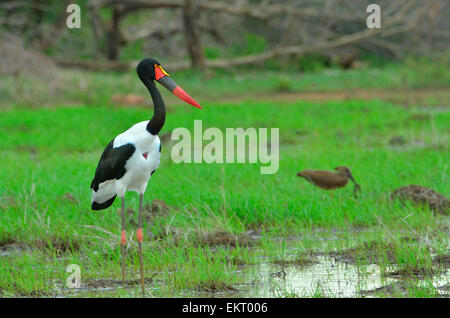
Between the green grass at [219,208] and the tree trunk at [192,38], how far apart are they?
7.65 m

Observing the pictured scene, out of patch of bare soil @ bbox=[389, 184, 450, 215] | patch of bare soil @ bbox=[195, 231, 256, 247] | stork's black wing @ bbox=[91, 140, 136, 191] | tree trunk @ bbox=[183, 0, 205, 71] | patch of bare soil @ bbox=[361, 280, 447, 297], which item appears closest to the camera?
patch of bare soil @ bbox=[361, 280, 447, 297]

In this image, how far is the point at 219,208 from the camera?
22.4 ft

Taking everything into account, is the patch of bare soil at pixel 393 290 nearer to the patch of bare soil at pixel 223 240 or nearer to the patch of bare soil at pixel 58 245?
the patch of bare soil at pixel 223 240

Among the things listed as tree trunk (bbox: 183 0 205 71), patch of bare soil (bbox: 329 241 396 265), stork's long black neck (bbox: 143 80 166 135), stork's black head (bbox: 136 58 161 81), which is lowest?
patch of bare soil (bbox: 329 241 396 265)

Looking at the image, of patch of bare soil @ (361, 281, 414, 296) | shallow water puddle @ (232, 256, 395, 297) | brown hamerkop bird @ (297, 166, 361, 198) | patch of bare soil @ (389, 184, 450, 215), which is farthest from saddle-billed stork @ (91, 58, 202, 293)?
patch of bare soil @ (389, 184, 450, 215)

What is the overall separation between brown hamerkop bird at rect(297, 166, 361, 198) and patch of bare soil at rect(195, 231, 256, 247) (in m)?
1.27

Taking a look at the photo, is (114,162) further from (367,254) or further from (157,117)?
(367,254)

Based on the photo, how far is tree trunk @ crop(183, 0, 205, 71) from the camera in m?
19.7

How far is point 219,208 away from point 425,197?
1800 mm

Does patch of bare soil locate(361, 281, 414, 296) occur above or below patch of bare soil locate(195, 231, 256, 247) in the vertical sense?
below

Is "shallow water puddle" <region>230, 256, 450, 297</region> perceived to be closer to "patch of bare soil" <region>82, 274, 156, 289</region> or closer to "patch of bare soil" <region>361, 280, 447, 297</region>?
"patch of bare soil" <region>361, 280, 447, 297</region>

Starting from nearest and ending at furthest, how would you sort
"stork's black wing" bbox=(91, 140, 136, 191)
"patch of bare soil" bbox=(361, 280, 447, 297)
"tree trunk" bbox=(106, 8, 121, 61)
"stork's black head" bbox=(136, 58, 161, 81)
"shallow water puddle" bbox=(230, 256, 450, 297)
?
1. "patch of bare soil" bbox=(361, 280, 447, 297)
2. "shallow water puddle" bbox=(230, 256, 450, 297)
3. "stork's black wing" bbox=(91, 140, 136, 191)
4. "stork's black head" bbox=(136, 58, 161, 81)
5. "tree trunk" bbox=(106, 8, 121, 61)

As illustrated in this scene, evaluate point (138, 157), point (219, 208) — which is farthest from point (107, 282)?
point (219, 208)
